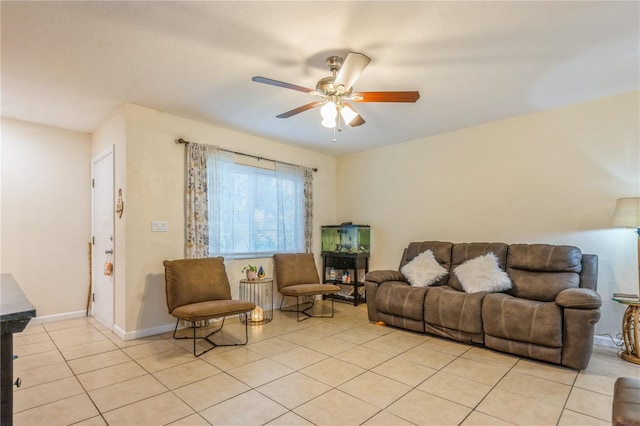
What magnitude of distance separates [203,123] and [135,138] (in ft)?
2.80

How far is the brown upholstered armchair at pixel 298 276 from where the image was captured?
14.2 ft

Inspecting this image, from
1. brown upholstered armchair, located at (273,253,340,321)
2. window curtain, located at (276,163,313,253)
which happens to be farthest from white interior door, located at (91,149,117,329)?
window curtain, located at (276,163,313,253)

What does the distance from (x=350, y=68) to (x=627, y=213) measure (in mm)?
2798

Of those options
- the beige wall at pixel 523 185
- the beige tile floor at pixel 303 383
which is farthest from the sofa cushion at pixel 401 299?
the beige wall at pixel 523 185

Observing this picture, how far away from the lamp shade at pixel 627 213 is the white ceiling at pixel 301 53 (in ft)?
3.60

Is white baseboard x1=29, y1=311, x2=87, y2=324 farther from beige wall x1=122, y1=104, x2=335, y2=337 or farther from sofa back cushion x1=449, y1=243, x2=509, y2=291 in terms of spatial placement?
sofa back cushion x1=449, y1=243, x2=509, y2=291

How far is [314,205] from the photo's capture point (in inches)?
217

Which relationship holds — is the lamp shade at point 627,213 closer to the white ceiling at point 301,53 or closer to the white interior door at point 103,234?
the white ceiling at point 301,53

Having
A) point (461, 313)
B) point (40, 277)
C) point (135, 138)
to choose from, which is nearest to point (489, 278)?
point (461, 313)

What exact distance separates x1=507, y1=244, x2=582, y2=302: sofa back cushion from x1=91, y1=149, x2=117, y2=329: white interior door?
4356 mm

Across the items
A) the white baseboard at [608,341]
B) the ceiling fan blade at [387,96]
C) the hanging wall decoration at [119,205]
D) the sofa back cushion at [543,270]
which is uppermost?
the ceiling fan blade at [387,96]

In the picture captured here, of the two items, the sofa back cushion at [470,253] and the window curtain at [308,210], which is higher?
the window curtain at [308,210]

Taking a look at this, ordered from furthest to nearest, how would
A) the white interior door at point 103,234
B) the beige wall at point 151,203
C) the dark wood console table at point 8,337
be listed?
the white interior door at point 103,234
the beige wall at point 151,203
the dark wood console table at point 8,337

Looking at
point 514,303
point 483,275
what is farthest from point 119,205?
point 514,303
